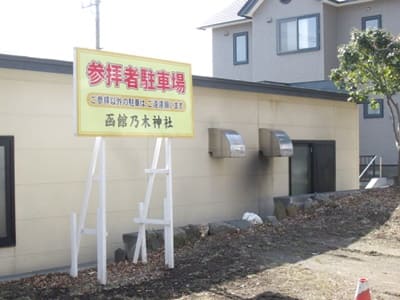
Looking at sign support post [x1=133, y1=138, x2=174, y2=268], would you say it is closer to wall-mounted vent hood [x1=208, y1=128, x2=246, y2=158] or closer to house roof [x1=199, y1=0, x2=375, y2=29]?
Result: wall-mounted vent hood [x1=208, y1=128, x2=246, y2=158]

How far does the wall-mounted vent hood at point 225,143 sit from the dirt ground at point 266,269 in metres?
1.54

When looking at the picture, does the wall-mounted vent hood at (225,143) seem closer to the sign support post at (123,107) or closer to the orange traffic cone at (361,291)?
the sign support post at (123,107)

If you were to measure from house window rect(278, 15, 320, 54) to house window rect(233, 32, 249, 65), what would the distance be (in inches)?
95.7

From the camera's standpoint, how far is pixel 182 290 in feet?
22.6

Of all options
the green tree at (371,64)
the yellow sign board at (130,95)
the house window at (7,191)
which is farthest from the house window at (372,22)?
the house window at (7,191)

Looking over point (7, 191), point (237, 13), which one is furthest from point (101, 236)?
point (237, 13)

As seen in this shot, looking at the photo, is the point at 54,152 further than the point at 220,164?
No

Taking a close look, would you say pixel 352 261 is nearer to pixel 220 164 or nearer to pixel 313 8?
pixel 220 164

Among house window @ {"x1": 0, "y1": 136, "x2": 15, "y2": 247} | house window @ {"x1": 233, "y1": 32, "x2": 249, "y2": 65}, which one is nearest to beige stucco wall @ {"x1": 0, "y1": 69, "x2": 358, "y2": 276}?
house window @ {"x1": 0, "y1": 136, "x2": 15, "y2": 247}

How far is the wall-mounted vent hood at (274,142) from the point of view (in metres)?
12.1

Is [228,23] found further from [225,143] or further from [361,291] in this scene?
[361,291]

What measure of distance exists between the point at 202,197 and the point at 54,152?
11.1ft

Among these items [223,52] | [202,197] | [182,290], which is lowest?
[182,290]

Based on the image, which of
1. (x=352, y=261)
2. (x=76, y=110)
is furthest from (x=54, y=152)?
(x=352, y=261)
